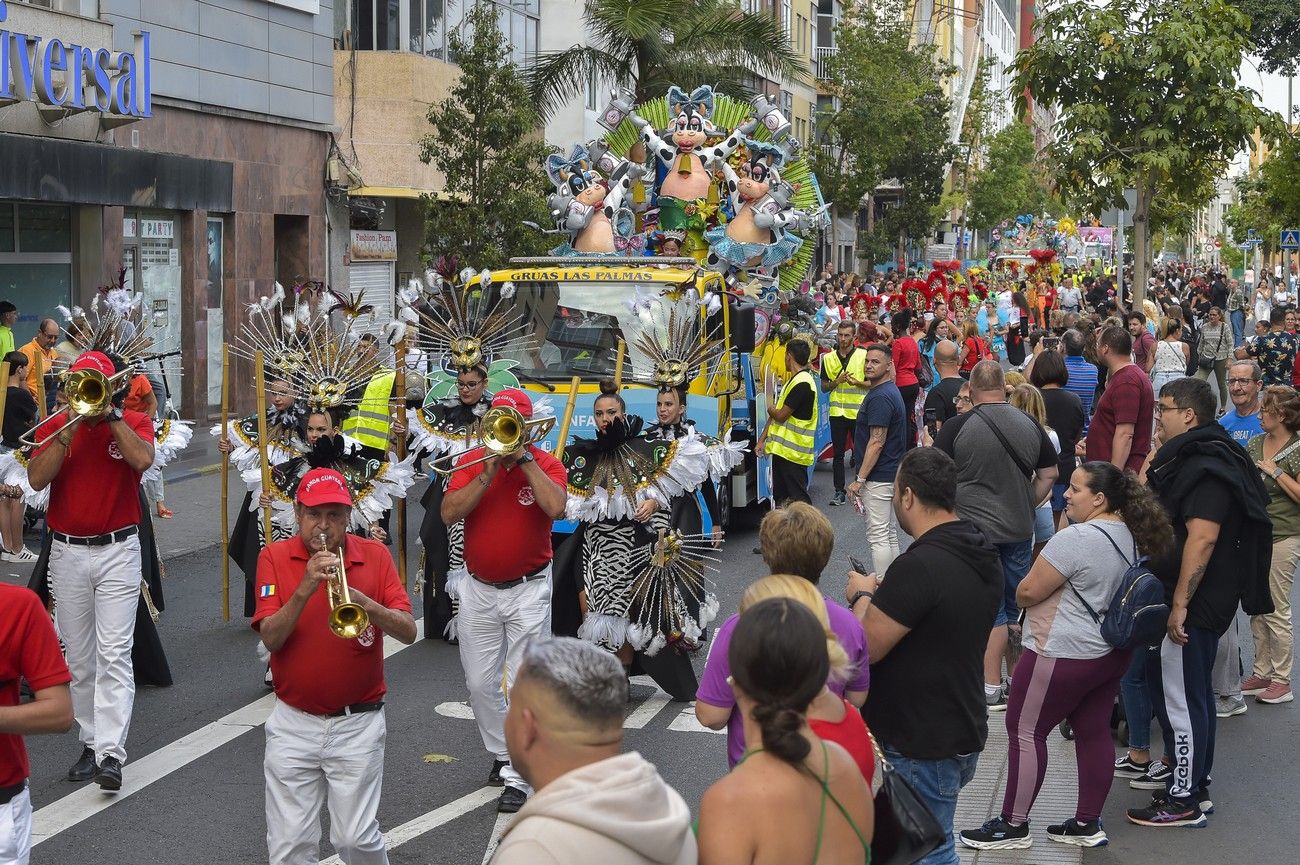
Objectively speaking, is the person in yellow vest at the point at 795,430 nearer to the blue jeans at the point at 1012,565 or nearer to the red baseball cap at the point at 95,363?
the blue jeans at the point at 1012,565

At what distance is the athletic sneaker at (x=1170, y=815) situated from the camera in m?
7.18

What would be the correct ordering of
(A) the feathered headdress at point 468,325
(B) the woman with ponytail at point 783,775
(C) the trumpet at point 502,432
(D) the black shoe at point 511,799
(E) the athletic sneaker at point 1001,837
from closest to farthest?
1. (B) the woman with ponytail at point 783,775
2. (E) the athletic sneaker at point 1001,837
3. (C) the trumpet at point 502,432
4. (D) the black shoe at point 511,799
5. (A) the feathered headdress at point 468,325

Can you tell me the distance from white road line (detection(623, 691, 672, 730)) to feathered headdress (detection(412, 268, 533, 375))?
86.0 inches

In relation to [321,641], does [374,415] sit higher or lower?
higher

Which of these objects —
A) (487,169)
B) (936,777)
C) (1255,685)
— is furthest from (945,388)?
(487,169)

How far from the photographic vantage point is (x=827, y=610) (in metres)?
4.79

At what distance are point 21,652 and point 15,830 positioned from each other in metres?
0.51

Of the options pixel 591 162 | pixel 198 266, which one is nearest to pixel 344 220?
pixel 198 266

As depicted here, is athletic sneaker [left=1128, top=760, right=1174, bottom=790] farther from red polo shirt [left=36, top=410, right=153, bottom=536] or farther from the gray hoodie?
the gray hoodie

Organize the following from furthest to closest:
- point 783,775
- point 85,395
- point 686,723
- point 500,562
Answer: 1. point 686,723
2. point 85,395
3. point 500,562
4. point 783,775

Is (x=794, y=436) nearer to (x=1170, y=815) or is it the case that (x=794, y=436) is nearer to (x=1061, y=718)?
(x=1170, y=815)

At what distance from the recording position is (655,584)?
8.91 meters

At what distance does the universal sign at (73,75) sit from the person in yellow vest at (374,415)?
9092 mm

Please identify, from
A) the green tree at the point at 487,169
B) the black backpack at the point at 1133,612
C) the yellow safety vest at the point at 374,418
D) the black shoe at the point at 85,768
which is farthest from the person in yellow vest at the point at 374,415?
the green tree at the point at 487,169
